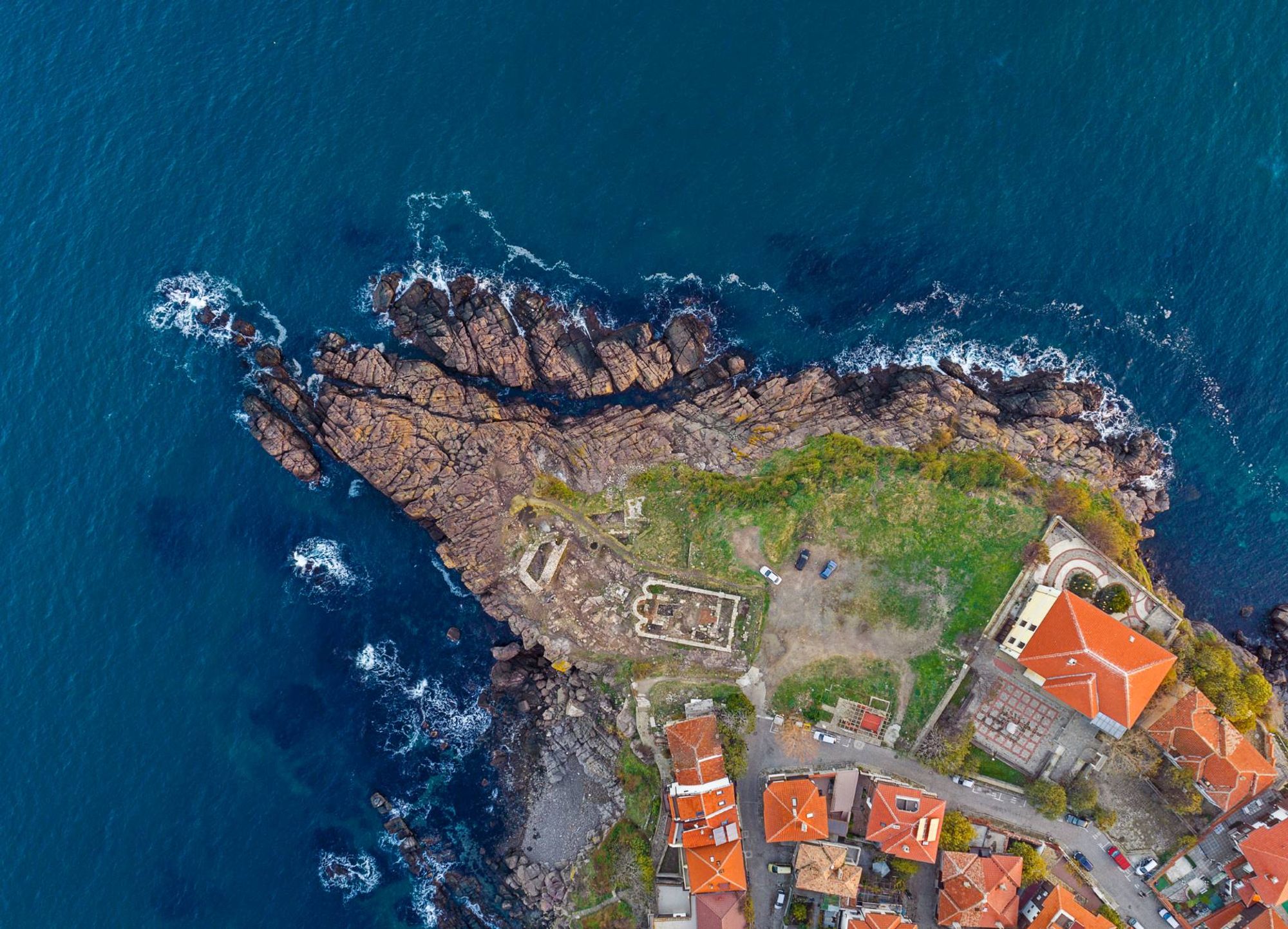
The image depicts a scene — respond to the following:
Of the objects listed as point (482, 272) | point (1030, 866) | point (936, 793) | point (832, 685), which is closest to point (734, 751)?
point (832, 685)

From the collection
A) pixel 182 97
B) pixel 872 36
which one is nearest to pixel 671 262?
pixel 872 36

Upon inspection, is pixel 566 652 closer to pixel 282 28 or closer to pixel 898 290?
pixel 898 290

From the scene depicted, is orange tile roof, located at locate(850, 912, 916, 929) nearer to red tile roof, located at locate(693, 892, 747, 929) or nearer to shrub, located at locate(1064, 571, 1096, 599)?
red tile roof, located at locate(693, 892, 747, 929)

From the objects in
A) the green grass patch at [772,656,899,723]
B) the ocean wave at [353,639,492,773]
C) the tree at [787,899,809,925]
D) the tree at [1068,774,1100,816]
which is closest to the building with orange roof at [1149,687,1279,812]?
the tree at [1068,774,1100,816]

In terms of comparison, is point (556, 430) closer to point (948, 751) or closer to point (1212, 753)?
point (948, 751)

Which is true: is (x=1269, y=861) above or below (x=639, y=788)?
above
